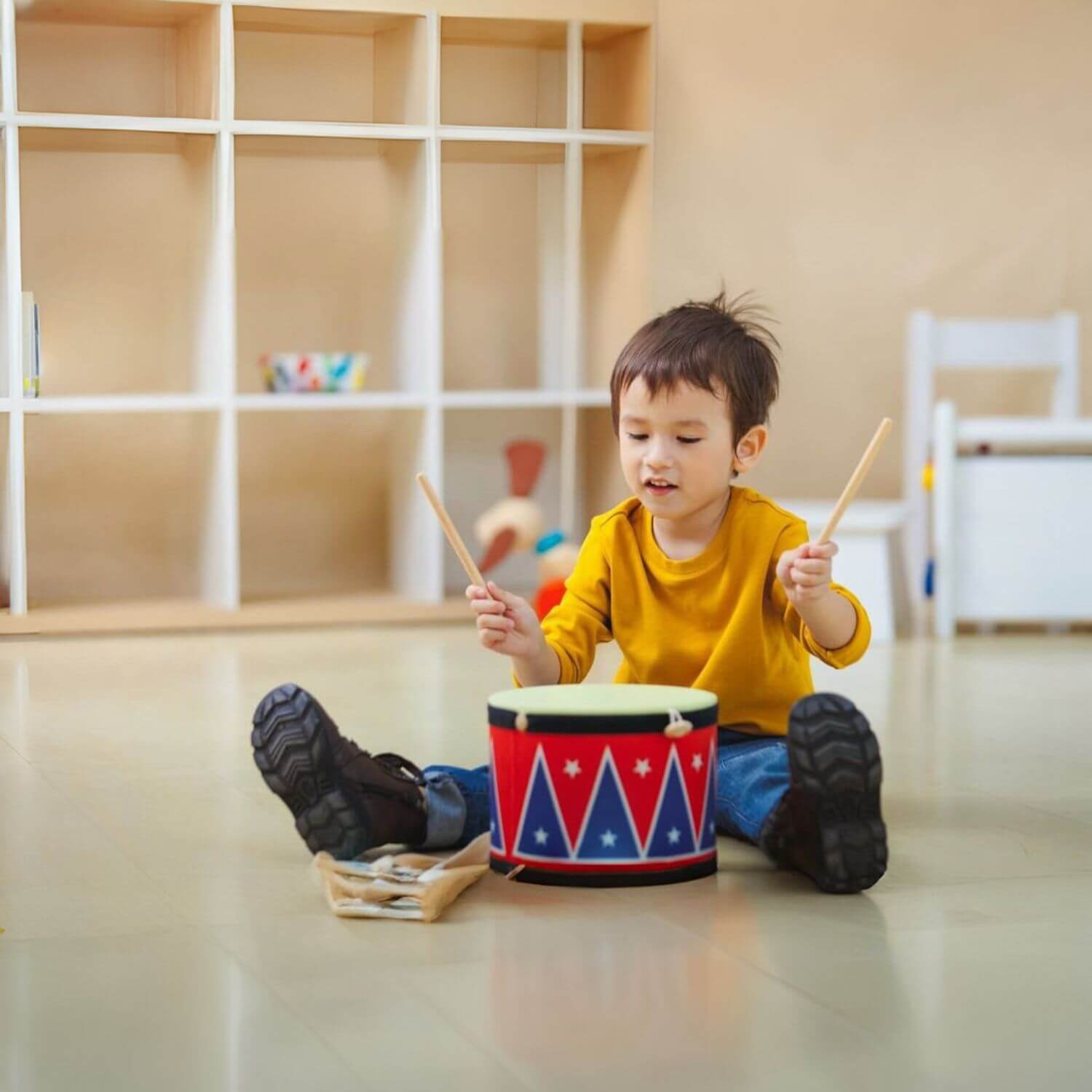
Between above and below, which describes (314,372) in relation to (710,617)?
above

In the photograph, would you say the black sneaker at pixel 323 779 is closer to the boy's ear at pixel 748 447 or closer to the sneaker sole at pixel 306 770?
the sneaker sole at pixel 306 770

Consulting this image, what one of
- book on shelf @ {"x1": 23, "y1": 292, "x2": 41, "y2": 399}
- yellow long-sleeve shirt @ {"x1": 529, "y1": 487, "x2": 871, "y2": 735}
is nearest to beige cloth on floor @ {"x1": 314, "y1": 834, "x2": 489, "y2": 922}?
yellow long-sleeve shirt @ {"x1": 529, "y1": 487, "x2": 871, "y2": 735}

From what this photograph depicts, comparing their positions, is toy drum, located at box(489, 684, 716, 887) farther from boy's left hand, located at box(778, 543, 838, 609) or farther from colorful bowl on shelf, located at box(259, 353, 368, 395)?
colorful bowl on shelf, located at box(259, 353, 368, 395)

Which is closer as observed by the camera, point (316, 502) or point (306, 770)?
point (306, 770)

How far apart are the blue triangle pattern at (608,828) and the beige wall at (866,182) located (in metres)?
2.26

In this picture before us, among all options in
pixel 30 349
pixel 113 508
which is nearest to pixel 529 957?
pixel 30 349

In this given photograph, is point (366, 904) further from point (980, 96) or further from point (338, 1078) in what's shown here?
point (980, 96)

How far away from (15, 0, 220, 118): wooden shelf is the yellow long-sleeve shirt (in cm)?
189

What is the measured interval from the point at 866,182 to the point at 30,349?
5.60 feet

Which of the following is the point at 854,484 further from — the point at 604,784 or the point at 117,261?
the point at 117,261

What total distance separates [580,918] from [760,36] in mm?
2637

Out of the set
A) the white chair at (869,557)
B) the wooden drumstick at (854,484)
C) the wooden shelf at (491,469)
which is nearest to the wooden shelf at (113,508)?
the wooden shelf at (491,469)

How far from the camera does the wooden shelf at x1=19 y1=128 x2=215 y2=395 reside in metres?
3.46

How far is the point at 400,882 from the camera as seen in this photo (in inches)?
58.0
